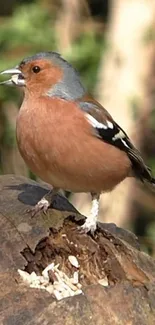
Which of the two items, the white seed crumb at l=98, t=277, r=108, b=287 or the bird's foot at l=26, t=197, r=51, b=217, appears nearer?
the white seed crumb at l=98, t=277, r=108, b=287

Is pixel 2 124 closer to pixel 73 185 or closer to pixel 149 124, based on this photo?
pixel 149 124

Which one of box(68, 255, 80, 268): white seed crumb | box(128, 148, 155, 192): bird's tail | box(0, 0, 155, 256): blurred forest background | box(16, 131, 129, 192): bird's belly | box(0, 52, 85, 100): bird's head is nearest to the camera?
box(68, 255, 80, 268): white seed crumb

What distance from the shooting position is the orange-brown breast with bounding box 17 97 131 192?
19.3 feet

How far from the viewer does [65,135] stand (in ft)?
19.3

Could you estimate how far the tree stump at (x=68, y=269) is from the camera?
4.41 meters

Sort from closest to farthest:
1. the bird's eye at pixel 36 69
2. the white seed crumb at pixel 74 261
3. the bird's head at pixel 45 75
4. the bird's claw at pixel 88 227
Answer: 1. the white seed crumb at pixel 74 261
2. the bird's claw at pixel 88 227
3. the bird's head at pixel 45 75
4. the bird's eye at pixel 36 69

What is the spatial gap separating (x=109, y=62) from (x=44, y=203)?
541 centimetres

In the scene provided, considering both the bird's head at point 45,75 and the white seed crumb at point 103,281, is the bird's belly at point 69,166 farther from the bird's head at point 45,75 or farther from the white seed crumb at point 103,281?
the white seed crumb at point 103,281

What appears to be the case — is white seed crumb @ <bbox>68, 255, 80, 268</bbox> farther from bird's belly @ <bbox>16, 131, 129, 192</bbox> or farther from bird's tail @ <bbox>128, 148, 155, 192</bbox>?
bird's tail @ <bbox>128, 148, 155, 192</bbox>

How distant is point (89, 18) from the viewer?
11672 millimetres

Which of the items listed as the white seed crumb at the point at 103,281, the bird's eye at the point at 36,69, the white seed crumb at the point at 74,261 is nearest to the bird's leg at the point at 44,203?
the white seed crumb at the point at 74,261

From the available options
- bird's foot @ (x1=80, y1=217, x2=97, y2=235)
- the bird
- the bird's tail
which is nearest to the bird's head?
the bird

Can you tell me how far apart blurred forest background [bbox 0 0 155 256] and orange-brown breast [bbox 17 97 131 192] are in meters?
4.01

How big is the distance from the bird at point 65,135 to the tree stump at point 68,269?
283mm
